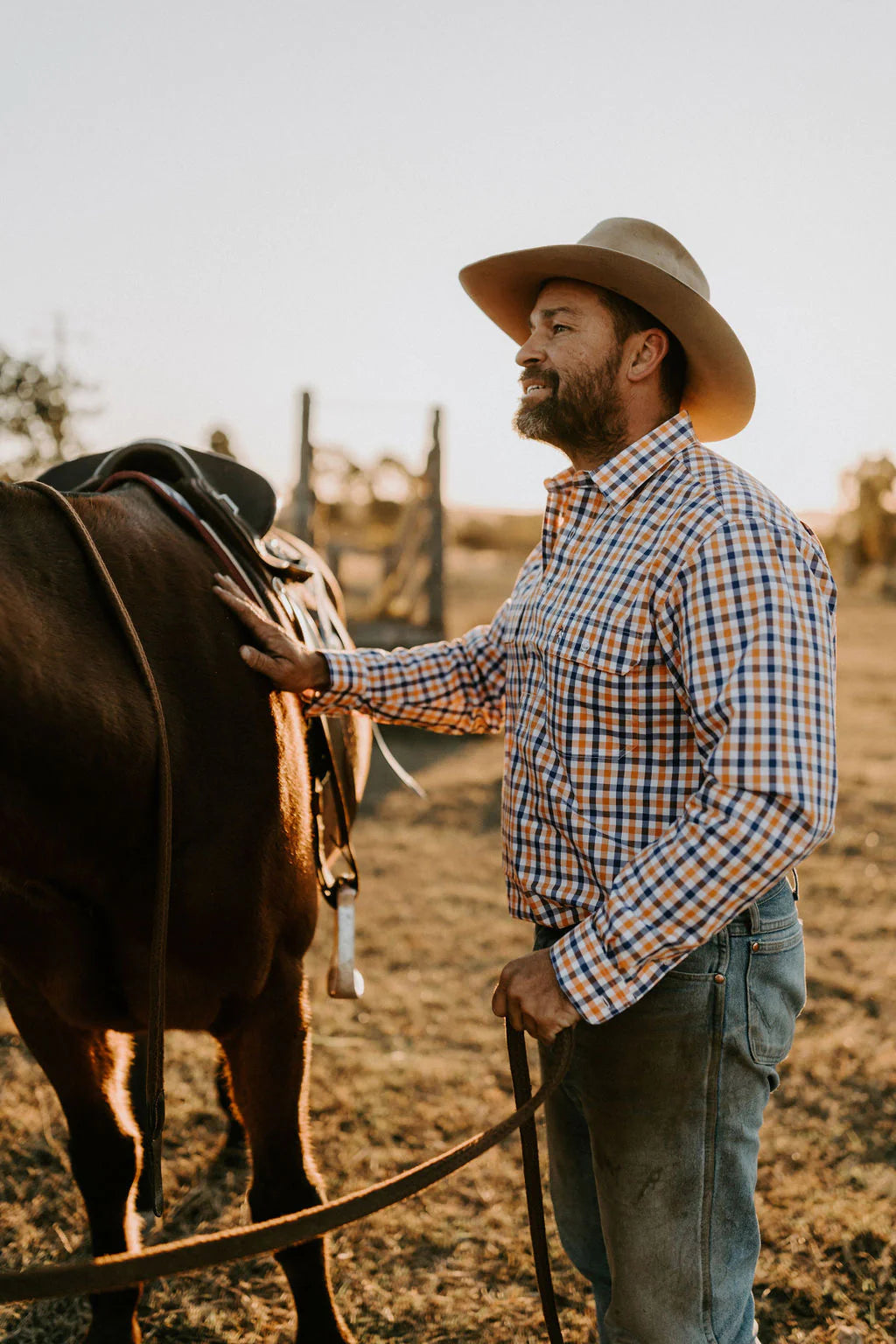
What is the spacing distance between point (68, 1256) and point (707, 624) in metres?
2.43

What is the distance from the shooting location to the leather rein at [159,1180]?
1206mm

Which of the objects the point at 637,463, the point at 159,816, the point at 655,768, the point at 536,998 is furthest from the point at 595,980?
the point at 637,463

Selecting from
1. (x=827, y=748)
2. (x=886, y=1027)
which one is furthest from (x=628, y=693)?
(x=886, y=1027)

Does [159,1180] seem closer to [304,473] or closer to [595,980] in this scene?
[595,980]

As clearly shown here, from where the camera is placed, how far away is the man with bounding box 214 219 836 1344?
4.72 feet

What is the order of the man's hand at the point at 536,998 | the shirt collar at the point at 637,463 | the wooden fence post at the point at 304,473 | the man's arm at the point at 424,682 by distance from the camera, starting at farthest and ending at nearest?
1. the wooden fence post at the point at 304,473
2. the man's arm at the point at 424,682
3. the shirt collar at the point at 637,463
4. the man's hand at the point at 536,998

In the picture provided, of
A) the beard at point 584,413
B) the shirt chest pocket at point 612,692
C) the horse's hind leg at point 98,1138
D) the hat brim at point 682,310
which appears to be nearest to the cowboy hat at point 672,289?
the hat brim at point 682,310

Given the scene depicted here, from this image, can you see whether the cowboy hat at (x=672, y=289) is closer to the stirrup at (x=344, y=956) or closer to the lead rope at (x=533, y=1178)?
the lead rope at (x=533, y=1178)

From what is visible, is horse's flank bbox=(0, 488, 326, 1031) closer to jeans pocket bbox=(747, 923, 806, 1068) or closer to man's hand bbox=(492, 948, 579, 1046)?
man's hand bbox=(492, 948, 579, 1046)

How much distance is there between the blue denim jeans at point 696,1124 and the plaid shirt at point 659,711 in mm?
186

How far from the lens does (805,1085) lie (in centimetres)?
353

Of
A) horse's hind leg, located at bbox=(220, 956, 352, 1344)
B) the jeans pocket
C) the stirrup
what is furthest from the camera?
the stirrup

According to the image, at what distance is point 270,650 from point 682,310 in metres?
1.02

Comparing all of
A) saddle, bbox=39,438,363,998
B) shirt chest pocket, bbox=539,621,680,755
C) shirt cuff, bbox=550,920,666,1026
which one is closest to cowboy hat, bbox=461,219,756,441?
shirt chest pocket, bbox=539,621,680,755
